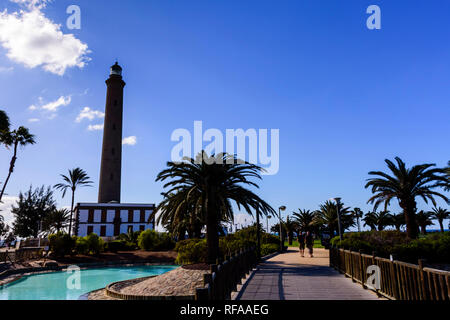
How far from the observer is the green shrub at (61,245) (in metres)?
31.4

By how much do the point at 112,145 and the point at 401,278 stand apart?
58.7 meters

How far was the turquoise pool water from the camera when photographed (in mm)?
16938

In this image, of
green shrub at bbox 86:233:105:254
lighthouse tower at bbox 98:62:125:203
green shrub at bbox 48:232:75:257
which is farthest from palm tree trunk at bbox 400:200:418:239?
lighthouse tower at bbox 98:62:125:203

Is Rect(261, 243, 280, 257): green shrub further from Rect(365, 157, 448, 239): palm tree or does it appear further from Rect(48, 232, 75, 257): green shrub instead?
Rect(48, 232, 75, 257): green shrub

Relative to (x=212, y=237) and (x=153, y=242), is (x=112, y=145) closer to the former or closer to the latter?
(x=153, y=242)

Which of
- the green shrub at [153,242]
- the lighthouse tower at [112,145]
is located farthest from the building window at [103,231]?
the green shrub at [153,242]

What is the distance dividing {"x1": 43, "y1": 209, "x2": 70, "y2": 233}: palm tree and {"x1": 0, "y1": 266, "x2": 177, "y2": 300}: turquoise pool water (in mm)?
20936

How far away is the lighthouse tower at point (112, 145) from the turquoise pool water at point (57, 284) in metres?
31.4

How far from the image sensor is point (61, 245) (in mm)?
31422

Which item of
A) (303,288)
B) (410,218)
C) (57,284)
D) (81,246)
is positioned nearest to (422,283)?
(303,288)

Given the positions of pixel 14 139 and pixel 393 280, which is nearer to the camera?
pixel 393 280
